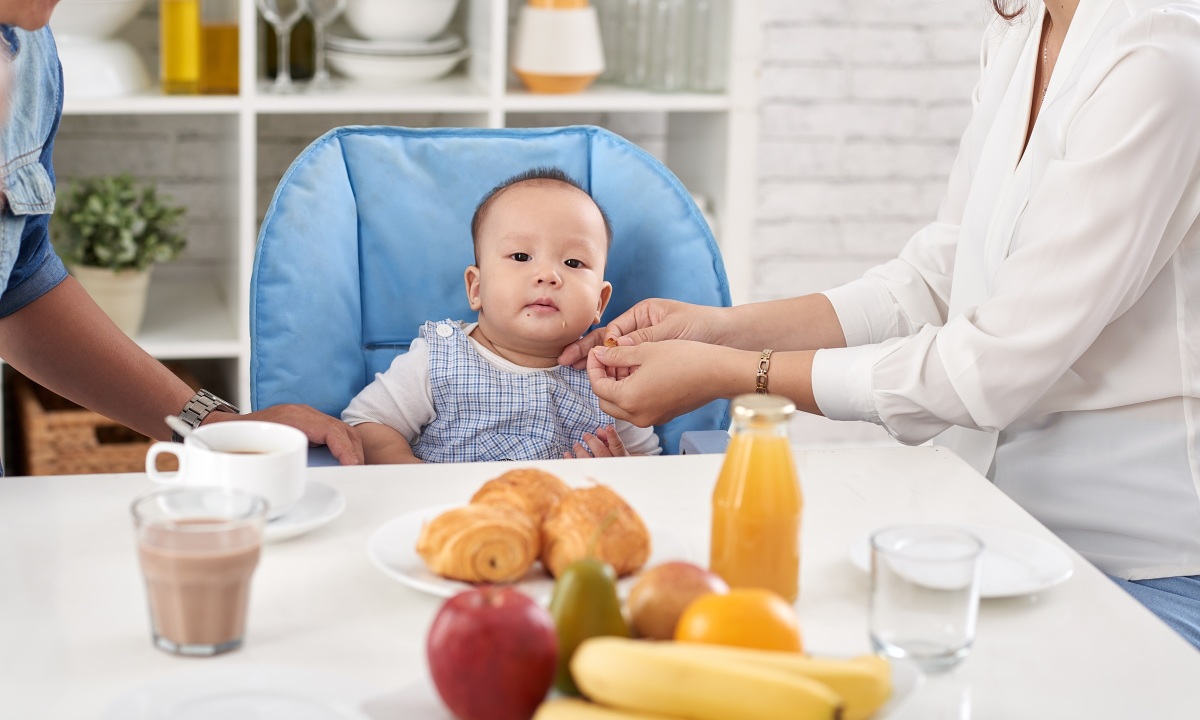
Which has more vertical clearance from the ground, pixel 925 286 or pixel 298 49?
pixel 298 49

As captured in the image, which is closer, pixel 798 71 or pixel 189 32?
pixel 189 32

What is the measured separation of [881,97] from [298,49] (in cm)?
141

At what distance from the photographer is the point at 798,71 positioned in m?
3.18

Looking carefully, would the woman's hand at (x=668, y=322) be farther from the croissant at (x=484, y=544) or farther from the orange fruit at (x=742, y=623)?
the orange fruit at (x=742, y=623)

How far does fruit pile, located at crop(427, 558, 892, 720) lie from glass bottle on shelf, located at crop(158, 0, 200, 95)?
2171 millimetres

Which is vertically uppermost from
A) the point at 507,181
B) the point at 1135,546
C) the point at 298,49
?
the point at 298,49

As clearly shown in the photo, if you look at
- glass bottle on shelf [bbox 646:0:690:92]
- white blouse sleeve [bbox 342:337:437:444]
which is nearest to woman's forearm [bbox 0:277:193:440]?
white blouse sleeve [bbox 342:337:437:444]

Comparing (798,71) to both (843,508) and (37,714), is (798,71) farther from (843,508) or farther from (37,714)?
(37,714)

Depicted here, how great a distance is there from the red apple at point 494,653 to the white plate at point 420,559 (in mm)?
172

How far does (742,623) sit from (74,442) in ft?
7.64

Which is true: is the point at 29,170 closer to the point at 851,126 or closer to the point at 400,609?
the point at 400,609

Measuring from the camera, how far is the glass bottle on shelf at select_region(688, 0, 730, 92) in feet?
9.51

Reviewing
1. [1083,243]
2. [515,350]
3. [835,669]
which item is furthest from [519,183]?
[835,669]

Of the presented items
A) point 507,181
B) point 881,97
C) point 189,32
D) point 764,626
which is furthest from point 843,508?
point 881,97
